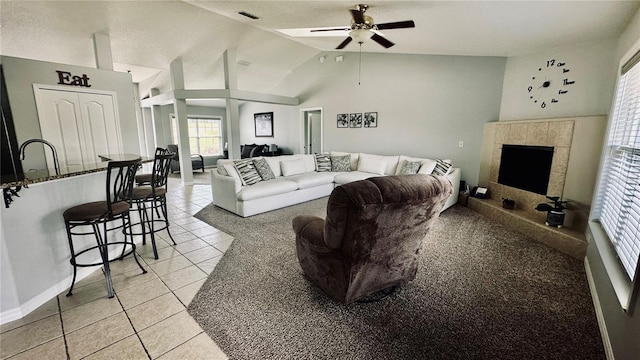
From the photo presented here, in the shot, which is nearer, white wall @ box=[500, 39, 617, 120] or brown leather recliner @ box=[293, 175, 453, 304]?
brown leather recliner @ box=[293, 175, 453, 304]

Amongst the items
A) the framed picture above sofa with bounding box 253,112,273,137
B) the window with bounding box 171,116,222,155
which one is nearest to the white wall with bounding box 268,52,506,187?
the framed picture above sofa with bounding box 253,112,273,137

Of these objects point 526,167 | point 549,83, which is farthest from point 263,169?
point 549,83

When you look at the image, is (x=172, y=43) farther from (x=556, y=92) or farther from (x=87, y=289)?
(x=556, y=92)

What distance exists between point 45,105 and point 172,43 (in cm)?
235

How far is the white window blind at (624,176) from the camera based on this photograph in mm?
1724

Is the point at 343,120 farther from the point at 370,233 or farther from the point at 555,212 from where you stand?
the point at 370,233

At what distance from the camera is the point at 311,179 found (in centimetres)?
499

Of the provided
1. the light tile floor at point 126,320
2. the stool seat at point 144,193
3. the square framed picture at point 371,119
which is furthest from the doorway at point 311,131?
the light tile floor at point 126,320

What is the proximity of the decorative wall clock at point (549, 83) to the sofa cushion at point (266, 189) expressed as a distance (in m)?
3.98

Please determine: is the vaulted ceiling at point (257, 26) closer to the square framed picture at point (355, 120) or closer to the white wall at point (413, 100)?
the white wall at point (413, 100)

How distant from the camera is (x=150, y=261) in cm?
269

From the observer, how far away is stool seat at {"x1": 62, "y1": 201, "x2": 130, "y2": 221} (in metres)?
2.00

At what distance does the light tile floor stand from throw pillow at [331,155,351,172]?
139 inches

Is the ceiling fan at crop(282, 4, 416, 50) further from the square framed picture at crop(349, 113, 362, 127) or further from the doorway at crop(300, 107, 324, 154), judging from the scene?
the doorway at crop(300, 107, 324, 154)
